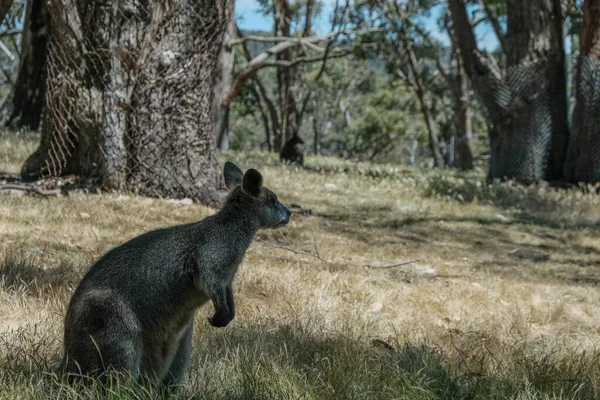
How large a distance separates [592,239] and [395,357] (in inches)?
267

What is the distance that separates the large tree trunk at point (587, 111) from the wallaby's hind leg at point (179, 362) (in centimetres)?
1164

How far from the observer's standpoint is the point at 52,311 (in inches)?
175

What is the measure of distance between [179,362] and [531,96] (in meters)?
11.9

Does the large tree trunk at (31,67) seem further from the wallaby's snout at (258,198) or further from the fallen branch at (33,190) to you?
the wallaby's snout at (258,198)

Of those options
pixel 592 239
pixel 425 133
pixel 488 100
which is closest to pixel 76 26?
pixel 592 239

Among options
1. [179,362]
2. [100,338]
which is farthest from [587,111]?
[100,338]

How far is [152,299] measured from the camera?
322 centimetres

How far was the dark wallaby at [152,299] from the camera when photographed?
3.07 m

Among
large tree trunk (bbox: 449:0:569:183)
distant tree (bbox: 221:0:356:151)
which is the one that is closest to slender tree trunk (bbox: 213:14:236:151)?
distant tree (bbox: 221:0:356:151)

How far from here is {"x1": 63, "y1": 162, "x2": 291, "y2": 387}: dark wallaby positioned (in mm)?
3066

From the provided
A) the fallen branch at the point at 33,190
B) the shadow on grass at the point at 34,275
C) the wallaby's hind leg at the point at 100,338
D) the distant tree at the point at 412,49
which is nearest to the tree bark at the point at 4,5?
the shadow on grass at the point at 34,275

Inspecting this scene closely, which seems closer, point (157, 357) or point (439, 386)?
point (157, 357)

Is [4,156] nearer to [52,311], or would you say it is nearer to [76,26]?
[76,26]

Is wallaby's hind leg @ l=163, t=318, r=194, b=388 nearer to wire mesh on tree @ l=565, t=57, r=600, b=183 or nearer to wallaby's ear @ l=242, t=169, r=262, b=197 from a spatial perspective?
wallaby's ear @ l=242, t=169, r=262, b=197
